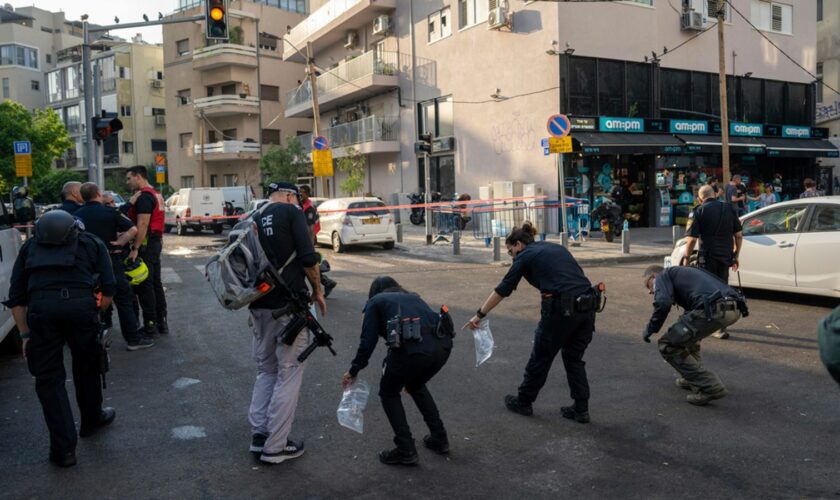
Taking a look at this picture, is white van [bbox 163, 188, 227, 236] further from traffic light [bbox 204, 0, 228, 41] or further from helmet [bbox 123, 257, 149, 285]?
helmet [bbox 123, 257, 149, 285]

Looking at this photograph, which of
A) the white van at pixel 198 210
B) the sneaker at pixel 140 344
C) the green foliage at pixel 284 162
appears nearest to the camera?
the sneaker at pixel 140 344

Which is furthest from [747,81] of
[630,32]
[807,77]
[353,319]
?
[353,319]

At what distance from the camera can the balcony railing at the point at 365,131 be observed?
29672mm

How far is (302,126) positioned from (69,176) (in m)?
Result: 17.7

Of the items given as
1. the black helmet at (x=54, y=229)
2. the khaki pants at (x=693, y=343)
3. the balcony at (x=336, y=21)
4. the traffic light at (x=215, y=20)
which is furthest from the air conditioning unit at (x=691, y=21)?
the black helmet at (x=54, y=229)

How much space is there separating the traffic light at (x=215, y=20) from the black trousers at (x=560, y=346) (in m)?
10.7

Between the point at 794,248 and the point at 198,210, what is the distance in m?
22.5

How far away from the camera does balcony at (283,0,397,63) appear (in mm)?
28906

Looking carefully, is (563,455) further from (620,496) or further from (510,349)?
(510,349)

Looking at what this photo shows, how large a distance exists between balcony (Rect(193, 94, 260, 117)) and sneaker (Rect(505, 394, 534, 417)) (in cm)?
4076

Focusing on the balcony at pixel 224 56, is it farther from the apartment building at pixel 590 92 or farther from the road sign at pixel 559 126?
the road sign at pixel 559 126

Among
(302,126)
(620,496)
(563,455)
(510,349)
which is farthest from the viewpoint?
(302,126)

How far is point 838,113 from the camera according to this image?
99.6ft

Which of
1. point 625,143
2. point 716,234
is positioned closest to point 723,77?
point 625,143
